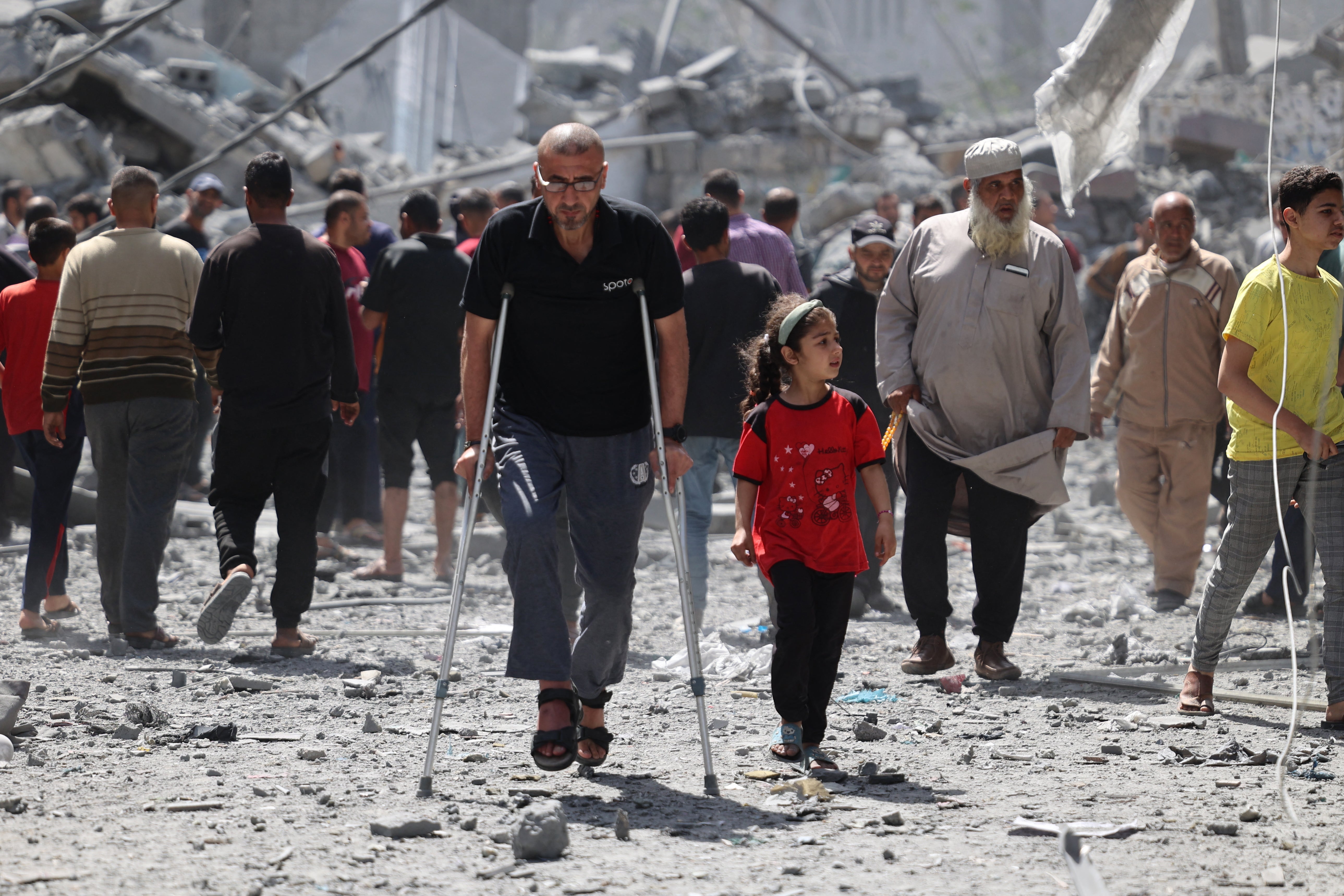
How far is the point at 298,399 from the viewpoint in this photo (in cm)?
646

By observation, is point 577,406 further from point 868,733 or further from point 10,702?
point 10,702

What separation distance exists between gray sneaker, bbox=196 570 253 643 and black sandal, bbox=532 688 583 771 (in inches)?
87.1

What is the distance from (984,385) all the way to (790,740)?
1.93m

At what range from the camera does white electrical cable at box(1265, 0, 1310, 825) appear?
398 cm

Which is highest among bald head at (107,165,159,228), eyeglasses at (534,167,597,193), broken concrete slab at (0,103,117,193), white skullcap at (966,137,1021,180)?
broken concrete slab at (0,103,117,193)

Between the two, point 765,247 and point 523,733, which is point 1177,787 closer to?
point 523,733

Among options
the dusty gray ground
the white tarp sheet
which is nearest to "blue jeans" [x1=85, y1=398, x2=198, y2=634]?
the dusty gray ground

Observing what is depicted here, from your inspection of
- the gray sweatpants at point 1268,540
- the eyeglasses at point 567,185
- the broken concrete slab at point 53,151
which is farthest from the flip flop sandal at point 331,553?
the broken concrete slab at point 53,151

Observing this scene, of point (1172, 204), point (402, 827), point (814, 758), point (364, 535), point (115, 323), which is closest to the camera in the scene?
point (402, 827)

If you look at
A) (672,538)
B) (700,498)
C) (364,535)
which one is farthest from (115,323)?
(364,535)

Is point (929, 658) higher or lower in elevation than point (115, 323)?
lower

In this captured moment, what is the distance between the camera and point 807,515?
15.6ft

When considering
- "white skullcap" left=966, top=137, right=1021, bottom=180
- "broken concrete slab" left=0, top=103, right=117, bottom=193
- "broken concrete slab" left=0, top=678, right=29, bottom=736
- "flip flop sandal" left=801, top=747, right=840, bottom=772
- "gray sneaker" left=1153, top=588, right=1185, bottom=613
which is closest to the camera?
"flip flop sandal" left=801, top=747, right=840, bottom=772

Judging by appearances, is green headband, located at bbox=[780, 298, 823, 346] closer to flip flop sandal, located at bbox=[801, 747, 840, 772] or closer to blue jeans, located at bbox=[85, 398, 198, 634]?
flip flop sandal, located at bbox=[801, 747, 840, 772]
